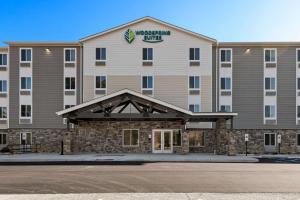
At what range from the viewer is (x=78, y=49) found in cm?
3212

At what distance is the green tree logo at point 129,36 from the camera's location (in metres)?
31.7

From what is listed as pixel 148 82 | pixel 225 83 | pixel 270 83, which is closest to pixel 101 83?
pixel 148 82

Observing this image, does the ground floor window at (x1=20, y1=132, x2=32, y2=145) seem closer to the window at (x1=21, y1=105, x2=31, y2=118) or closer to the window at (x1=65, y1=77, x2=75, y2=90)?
the window at (x1=21, y1=105, x2=31, y2=118)

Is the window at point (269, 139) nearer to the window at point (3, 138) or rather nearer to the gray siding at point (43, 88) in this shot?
the gray siding at point (43, 88)

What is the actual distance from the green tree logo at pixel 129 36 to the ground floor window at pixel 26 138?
12.5m

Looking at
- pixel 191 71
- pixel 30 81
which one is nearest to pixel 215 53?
pixel 191 71

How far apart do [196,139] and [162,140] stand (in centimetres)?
340

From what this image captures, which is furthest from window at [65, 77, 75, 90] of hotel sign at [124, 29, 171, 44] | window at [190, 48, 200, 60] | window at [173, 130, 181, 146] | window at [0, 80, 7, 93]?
window at [190, 48, 200, 60]

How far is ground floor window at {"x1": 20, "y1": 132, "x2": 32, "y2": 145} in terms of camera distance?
31.4 metres

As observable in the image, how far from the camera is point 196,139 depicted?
3170cm

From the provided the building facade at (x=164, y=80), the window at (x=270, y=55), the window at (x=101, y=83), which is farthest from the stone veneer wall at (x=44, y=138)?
the window at (x=270, y=55)

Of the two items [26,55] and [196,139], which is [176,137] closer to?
[196,139]

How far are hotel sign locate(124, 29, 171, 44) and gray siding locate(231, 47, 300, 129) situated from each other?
22.7 ft

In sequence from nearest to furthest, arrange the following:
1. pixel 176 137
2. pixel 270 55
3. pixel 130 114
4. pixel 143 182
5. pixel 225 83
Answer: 1. pixel 143 182
2. pixel 130 114
3. pixel 176 137
4. pixel 225 83
5. pixel 270 55
